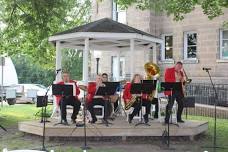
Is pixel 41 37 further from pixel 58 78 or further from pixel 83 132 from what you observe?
pixel 83 132

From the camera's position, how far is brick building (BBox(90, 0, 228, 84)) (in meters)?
27.0

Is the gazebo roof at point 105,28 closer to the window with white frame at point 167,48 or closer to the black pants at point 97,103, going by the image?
the black pants at point 97,103

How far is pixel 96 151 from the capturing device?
39.2ft

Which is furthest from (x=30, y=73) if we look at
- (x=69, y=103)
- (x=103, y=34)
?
(x=69, y=103)

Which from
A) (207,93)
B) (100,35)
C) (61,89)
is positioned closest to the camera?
(61,89)

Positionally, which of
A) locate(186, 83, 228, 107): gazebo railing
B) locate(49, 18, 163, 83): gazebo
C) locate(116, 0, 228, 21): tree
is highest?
locate(116, 0, 228, 21): tree

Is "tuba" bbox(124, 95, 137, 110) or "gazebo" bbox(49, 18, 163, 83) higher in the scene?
"gazebo" bbox(49, 18, 163, 83)

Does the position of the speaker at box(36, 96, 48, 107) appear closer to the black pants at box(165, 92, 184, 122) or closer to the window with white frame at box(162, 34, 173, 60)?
the black pants at box(165, 92, 184, 122)

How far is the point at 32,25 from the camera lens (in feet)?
67.2

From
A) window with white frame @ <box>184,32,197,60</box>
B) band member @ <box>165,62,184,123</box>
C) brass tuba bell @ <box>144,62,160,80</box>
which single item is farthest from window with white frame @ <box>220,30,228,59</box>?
band member @ <box>165,62,184,123</box>

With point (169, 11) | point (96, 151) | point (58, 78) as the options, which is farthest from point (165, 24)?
point (96, 151)

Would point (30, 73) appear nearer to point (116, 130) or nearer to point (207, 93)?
point (207, 93)

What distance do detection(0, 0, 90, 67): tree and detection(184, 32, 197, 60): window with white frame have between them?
8169 millimetres

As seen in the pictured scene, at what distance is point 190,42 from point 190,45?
0.19 meters
